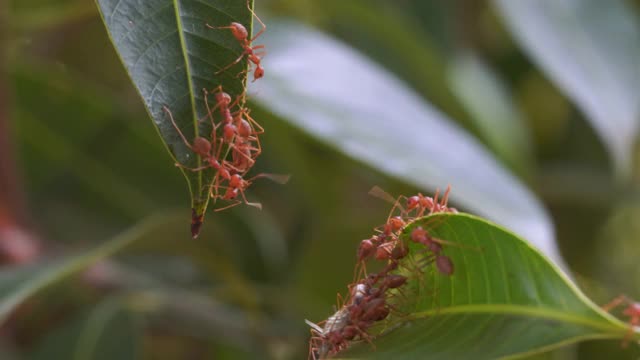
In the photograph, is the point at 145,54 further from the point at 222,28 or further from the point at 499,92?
the point at 499,92

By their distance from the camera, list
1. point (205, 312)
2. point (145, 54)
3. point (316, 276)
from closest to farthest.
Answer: point (145, 54) < point (205, 312) < point (316, 276)

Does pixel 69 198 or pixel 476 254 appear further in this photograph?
pixel 69 198

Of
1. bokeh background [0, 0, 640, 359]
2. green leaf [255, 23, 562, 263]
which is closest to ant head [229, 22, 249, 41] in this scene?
green leaf [255, 23, 562, 263]

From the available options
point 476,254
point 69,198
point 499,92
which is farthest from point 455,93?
point 476,254

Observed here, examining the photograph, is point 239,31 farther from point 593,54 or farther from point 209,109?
point 593,54

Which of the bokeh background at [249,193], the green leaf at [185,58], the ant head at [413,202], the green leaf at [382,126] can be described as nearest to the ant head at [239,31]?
the green leaf at [185,58]

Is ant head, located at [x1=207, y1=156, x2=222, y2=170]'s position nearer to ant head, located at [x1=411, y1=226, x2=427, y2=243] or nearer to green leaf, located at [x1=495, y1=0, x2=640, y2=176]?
ant head, located at [x1=411, y1=226, x2=427, y2=243]

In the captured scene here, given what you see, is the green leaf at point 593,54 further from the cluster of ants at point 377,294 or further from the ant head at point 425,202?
the cluster of ants at point 377,294
